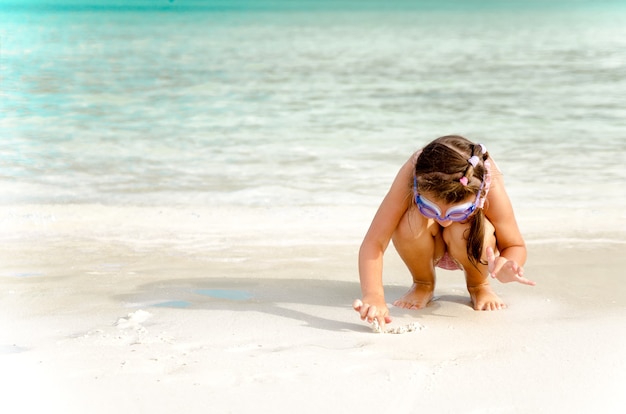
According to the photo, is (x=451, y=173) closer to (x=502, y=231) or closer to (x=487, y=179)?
(x=487, y=179)

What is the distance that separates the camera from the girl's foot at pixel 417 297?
3.30 meters

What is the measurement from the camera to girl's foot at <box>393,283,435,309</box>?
3.30 m

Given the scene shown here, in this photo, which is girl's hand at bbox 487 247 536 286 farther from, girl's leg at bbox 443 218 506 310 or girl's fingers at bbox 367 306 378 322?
girl's fingers at bbox 367 306 378 322

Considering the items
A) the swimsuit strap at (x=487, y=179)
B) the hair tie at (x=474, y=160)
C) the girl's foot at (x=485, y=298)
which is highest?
the hair tie at (x=474, y=160)

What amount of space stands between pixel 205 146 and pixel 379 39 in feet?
59.6

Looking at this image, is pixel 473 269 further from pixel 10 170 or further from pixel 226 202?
pixel 10 170

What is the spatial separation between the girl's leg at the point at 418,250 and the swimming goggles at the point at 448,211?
0.12 m

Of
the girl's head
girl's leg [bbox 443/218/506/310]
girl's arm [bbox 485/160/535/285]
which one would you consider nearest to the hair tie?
the girl's head

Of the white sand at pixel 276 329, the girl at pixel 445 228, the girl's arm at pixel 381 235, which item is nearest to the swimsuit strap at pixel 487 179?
the girl at pixel 445 228

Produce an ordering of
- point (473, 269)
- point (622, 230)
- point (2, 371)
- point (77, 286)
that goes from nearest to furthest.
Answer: point (2, 371)
point (473, 269)
point (77, 286)
point (622, 230)

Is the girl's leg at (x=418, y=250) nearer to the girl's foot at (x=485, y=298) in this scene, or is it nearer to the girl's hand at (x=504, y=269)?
the girl's foot at (x=485, y=298)

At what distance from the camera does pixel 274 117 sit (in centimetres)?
927

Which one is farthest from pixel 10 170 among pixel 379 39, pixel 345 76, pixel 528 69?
pixel 379 39

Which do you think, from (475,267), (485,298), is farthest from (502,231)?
(485,298)
